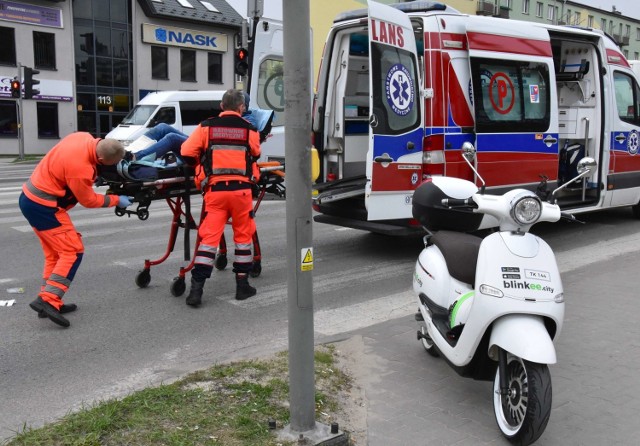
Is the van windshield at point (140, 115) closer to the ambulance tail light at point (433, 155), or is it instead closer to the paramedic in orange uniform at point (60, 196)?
the ambulance tail light at point (433, 155)

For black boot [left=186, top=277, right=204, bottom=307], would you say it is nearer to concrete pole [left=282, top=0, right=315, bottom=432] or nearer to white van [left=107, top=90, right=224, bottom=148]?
concrete pole [left=282, top=0, right=315, bottom=432]

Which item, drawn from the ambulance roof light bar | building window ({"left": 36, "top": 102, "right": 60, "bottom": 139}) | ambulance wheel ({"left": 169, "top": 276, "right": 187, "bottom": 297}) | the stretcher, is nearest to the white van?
building window ({"left": 36, "top": 102, "right": 60, "bottom": 139})

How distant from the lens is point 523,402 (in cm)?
350

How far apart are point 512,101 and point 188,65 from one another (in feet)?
99.6

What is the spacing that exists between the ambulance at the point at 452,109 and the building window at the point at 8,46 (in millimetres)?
25923

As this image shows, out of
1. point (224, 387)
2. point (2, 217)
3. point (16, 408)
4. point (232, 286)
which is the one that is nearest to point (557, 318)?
point (224, 387)

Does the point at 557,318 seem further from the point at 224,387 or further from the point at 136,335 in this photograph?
the point at 136,335

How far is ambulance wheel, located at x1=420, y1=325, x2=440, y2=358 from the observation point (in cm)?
467

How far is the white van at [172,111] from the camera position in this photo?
21938mm

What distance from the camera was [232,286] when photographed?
270 inches

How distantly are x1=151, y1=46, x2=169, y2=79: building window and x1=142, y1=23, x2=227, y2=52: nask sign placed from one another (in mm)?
424

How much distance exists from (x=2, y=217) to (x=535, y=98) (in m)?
8.64

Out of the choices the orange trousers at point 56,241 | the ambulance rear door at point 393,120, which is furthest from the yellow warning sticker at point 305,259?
the ambulance rear door at point 393,120

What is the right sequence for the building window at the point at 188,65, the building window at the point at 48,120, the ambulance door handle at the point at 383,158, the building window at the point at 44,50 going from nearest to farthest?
the ambulance door handle at the point at 383,158 < the building window at the point at 44,50 < the building window at the point at 48,120 < the building window at the point at 188,65
